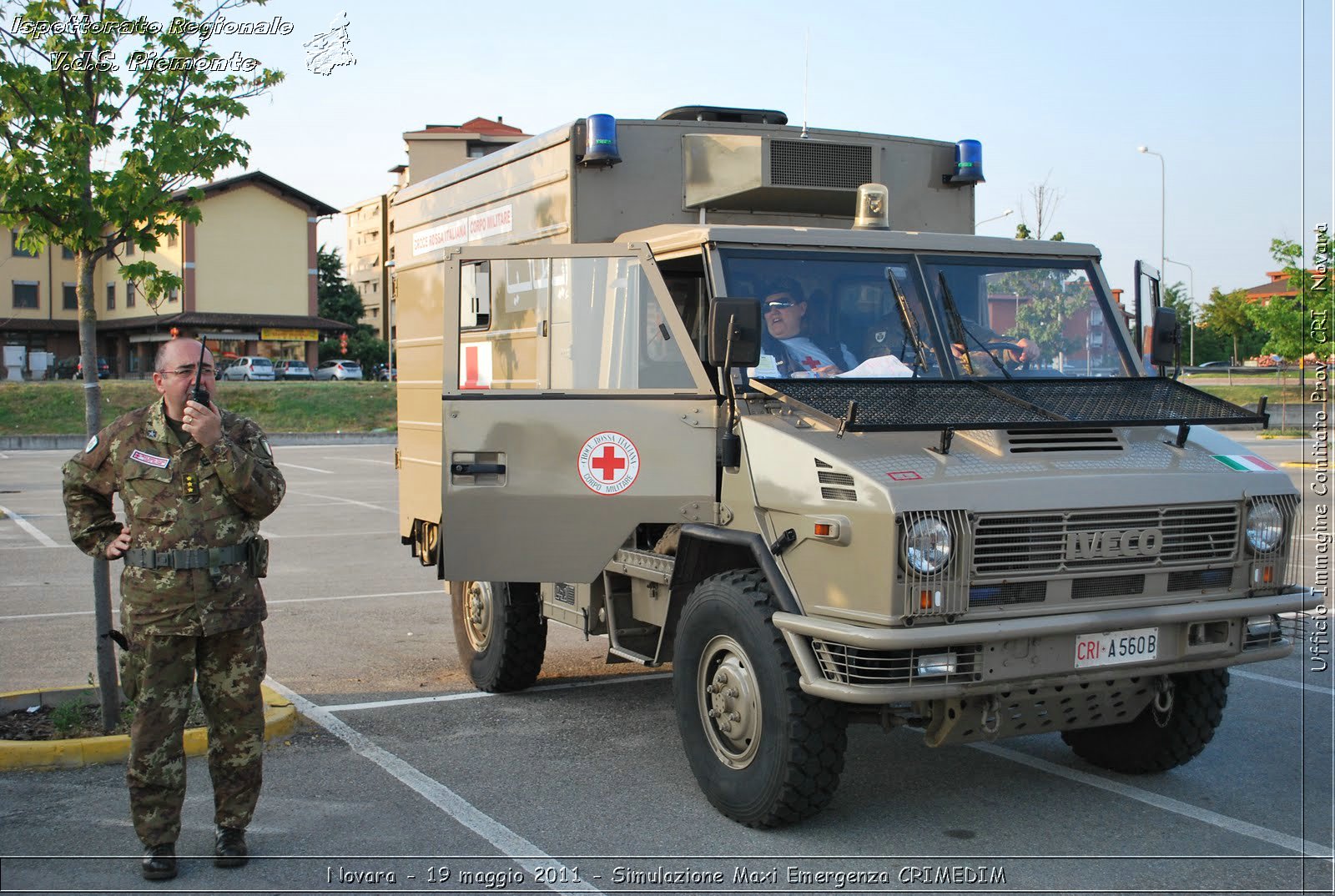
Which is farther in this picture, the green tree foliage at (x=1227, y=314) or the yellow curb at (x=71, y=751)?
the green tree foliage at (x=1227, y=314)

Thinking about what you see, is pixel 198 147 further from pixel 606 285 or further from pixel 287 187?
pixel 287 187

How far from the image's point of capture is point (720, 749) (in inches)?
216

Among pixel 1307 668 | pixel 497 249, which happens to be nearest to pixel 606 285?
pixel 497 249

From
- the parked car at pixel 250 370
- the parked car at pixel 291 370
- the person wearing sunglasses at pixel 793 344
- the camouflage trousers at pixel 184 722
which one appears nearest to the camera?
the camouflage trousers at pixel 184 722

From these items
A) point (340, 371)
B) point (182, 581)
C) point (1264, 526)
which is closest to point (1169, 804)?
point (1264, 526)

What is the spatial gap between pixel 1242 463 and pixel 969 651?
167 cm

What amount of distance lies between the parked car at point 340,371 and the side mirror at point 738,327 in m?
60.9

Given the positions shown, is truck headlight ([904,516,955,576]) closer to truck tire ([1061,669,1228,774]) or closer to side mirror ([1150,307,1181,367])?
truck tire ([1061,669,1228,774])

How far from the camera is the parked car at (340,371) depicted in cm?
6544

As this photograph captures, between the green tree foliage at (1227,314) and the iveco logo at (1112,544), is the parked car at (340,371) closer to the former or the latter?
the green tree foliage at (1227,314)

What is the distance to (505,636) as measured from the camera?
755cm

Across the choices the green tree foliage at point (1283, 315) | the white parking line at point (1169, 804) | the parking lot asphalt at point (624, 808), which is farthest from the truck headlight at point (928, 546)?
the green tree foliage at point (1283, 315)

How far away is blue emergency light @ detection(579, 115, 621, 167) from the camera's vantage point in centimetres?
655

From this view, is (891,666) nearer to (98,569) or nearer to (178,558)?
(178,558)
